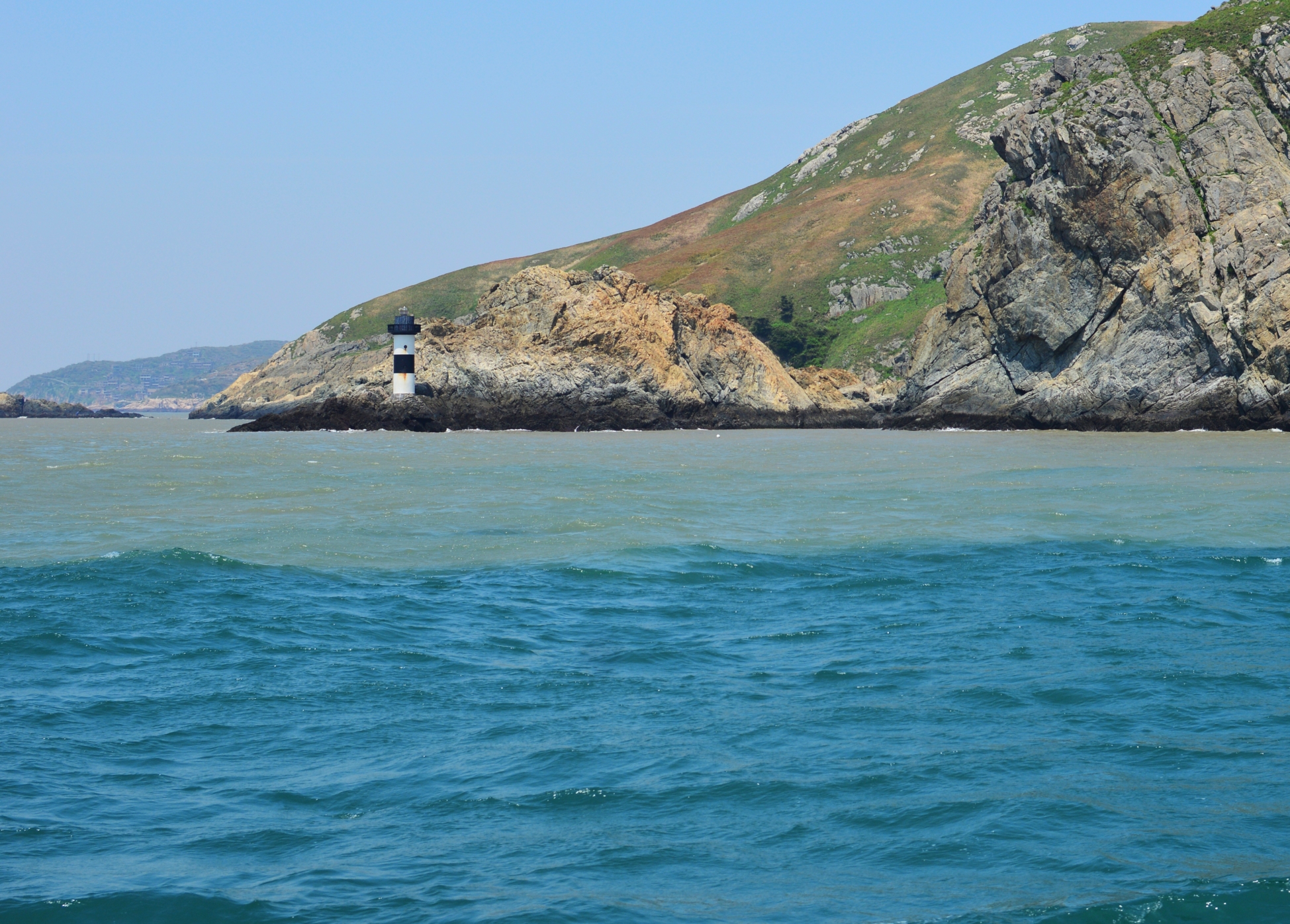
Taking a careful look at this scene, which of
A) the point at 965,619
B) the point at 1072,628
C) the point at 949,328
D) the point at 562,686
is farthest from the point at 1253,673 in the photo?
the point at 949,328

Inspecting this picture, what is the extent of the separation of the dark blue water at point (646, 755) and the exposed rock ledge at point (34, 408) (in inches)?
5422

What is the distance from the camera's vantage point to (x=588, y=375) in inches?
2586

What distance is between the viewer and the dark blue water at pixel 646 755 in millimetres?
5457

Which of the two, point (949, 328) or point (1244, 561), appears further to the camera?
point (949, 328)

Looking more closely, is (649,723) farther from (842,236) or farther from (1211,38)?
(842,236)

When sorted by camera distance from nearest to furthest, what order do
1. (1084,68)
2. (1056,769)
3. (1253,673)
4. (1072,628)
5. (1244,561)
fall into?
(1056,769) < (1253,673) < (1072,628) < (1244,561) < (1084,68)

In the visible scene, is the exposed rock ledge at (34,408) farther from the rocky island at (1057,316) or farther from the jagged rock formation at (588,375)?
the jagged rock formation at (588,375)

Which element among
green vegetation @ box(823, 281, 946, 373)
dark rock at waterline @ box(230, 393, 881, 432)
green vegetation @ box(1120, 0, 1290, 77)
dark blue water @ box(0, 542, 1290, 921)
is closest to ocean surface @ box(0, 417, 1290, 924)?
dark blue water @ box(0, 542, 1290, 921)

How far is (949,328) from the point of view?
62031 mm

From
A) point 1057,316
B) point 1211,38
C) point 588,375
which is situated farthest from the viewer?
point 588,375

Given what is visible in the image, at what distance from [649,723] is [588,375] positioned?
5818 cm

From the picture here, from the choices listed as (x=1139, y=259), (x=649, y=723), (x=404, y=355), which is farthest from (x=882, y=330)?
(x=649, y=723)

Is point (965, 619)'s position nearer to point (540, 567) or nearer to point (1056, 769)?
point (1056, 769)

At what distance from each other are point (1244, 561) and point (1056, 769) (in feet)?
29.5
